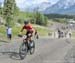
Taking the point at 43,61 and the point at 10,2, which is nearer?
the point at 43,61

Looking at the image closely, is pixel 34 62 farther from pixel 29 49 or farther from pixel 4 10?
pixel 4 10

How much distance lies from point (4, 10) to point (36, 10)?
2345 inches

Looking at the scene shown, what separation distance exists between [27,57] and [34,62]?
1759 mm

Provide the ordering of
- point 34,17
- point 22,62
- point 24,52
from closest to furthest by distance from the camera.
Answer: point 22,62
point 24,52
point 34,17

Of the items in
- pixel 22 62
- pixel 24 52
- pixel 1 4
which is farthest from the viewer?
pixel 1 4

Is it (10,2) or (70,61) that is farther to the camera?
(10,2)

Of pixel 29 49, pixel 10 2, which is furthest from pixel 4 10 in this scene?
pixel 29 49

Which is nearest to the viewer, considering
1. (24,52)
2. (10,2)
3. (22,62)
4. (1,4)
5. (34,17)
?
(22,62)

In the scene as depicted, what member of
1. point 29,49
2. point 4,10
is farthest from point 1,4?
point 29,49

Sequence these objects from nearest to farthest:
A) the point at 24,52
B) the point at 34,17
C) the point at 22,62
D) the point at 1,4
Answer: the point at 22,62, the point at 24,52, the point at 1,4, the point at 34,17

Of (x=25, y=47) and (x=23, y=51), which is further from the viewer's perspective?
(x=25, y=47)

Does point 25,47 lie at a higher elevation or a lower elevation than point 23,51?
higher

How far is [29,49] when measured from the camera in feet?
64.7

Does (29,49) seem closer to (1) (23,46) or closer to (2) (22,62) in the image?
(1) (23,46)
